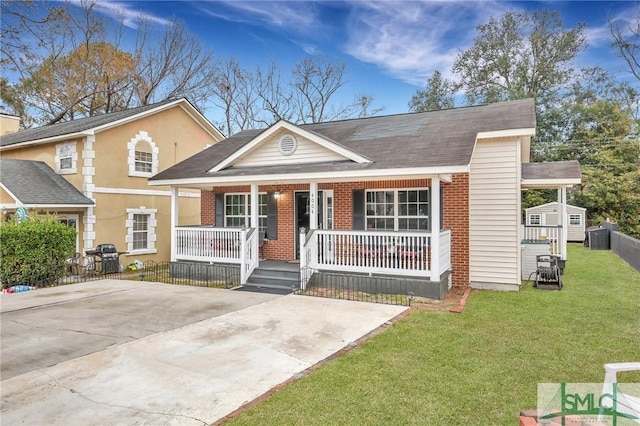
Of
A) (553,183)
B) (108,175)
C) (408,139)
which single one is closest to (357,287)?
(408,139)

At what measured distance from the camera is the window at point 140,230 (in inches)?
627

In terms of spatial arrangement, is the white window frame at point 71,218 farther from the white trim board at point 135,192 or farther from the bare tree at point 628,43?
the bare tree at point 628,43

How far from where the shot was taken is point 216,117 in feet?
106

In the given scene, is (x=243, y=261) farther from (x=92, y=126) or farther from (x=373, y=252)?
(x=92, y=126)

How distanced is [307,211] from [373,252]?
134 inches

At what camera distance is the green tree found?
3519cm

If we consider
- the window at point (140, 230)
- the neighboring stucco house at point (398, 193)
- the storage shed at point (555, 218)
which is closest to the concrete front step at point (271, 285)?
the neighboring stucco house at point (398, 193)

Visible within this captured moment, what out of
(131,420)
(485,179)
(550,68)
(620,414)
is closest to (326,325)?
(131,420)

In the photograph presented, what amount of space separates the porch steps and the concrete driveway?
1037 millimetres

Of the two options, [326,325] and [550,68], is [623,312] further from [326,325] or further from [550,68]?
[550,68]

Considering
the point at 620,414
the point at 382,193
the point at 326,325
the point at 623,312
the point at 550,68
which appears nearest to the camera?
the point at 620,414

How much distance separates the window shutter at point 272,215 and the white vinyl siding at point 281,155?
5.14 feet

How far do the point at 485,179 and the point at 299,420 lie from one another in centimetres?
858

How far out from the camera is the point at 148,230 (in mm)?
16375
